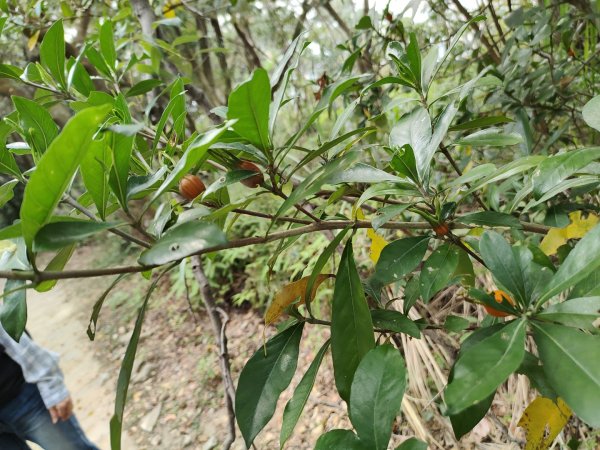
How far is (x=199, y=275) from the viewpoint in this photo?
80cm

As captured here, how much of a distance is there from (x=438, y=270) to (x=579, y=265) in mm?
156

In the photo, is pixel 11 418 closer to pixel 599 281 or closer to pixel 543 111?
pixel 599 281

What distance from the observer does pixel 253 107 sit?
0.40 meters

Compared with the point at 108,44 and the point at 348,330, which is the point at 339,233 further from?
the point at 108,44

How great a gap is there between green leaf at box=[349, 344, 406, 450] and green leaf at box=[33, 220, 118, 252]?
0.27 meters

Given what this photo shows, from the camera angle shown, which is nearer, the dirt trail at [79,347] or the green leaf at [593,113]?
the green leaf at [593,113]

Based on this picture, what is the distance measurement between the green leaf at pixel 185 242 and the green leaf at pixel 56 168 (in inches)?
3.4

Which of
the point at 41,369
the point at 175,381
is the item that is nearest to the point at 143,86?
the point at 41,369

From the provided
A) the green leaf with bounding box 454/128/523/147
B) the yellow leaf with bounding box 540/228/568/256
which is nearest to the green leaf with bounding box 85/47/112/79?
the green leaf with bounding box 454/128/523/147

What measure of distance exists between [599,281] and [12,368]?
1767 millimetres

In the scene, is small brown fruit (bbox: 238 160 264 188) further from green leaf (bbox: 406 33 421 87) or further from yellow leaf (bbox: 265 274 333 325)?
green leaf (bbox: 406 33 421 87)

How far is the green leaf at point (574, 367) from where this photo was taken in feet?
0.91

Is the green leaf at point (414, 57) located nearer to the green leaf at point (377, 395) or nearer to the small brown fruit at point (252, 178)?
the small brown fruit at point (252, 178)

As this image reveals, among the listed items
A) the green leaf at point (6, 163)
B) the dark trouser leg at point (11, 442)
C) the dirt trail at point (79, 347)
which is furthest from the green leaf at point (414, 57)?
the dirt trail at point (79, 347)
